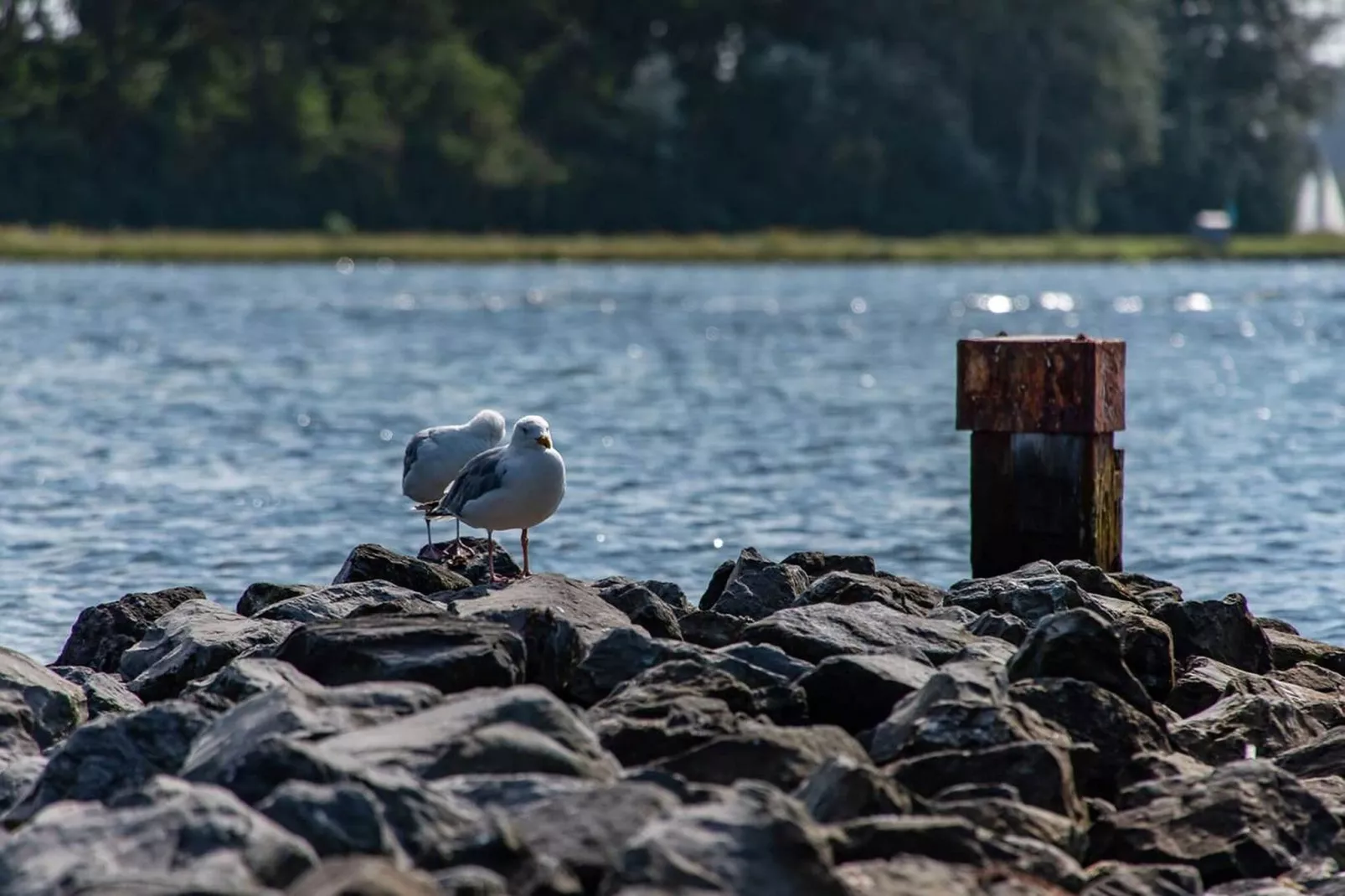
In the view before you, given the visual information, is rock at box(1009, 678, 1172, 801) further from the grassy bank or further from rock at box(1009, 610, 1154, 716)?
the grassy bank

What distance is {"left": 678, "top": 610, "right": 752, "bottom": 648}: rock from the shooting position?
10.5 meters

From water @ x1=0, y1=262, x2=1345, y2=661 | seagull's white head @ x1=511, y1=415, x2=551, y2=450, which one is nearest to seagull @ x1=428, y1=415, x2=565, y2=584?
seagull's white head @ x1=511, y1=415, x2=551, y2=450

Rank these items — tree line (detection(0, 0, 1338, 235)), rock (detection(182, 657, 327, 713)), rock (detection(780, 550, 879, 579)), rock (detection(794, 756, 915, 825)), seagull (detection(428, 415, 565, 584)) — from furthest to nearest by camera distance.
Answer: tree line (detection(0, 0, 1338, 235)) < rock (detection(780, 550, 879, 579)) < seagull (detection(428, 415, 565, 584)) < rock (detection(182, 657, 327, 713)) < rock (detection(794, 756, 915, 825))

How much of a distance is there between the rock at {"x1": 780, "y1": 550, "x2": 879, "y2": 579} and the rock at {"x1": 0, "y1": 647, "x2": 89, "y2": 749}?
425 cm

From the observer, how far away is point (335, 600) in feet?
35.9

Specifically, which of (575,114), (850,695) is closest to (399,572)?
(850,695)

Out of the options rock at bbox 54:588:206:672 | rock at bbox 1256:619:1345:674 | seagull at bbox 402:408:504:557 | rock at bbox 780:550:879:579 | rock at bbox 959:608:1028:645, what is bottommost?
rock at bbox 1256:619:1345:674

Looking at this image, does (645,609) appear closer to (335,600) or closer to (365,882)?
(335,600)

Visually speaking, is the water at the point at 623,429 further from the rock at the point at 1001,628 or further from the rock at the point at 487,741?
the rock at the point at 487,741

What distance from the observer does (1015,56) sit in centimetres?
9125

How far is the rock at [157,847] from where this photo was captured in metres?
6.32

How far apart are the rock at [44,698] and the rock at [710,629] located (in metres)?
2.71

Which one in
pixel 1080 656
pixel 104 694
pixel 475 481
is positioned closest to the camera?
pixel 1080 656

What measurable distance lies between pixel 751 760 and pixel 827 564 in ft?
15.4
